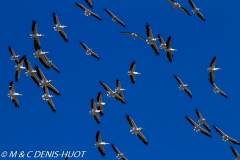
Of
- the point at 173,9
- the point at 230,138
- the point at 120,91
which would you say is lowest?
the point at 230,138

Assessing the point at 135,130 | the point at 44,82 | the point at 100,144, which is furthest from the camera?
the point at 100,144

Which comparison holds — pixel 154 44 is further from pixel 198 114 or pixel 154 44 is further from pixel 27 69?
pixel 27 69

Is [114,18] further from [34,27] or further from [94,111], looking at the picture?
[94,111]

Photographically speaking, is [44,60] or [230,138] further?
[230,138]

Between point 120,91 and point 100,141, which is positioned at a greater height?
point 120,91

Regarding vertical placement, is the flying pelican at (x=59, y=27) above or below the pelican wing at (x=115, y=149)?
above

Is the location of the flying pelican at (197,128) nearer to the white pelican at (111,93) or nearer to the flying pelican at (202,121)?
the flying pelican at (202,121)

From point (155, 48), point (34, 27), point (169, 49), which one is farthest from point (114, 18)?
point (34, 27)

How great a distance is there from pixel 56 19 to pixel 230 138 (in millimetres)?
15341

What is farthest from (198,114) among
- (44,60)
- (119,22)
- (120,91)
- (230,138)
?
(44,60)

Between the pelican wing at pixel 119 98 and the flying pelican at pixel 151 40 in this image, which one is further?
the pelican wing at pixel 119 98

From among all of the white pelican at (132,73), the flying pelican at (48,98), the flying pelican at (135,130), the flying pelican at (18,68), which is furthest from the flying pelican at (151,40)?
the flying pelican at (18,68)

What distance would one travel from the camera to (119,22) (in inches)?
1810

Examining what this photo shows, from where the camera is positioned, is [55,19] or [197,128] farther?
[197,128]
